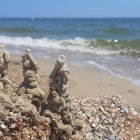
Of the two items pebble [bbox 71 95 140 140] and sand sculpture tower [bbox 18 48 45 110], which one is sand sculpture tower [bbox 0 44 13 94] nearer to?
sand sculpture tower [bbox 18 48 45 110]

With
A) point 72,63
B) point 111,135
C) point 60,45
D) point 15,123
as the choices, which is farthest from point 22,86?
point 60,45

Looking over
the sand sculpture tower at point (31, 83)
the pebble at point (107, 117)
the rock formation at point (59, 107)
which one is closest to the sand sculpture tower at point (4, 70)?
the sand sculpture tower at point (31, 83)

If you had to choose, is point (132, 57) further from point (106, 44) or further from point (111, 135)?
point (111, 135)

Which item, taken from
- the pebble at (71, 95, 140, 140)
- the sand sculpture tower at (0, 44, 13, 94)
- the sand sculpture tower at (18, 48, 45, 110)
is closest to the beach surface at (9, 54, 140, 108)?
the pebble at (71, 95, 140, 140)

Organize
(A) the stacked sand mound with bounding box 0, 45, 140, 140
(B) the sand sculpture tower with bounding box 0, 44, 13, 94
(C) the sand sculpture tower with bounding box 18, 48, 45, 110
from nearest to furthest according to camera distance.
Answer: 1. (A) the stacked sand mound with bounding box 0, 45, 140, 140
2. (B) the sand sculpture tower with bounding box 0, 44, 13, 94
3. (C) the sand sculpture tower with bounding box 18, 48, 45, 110

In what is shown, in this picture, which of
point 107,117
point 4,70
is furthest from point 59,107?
point 107,117

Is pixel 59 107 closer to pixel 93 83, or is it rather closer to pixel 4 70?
pixel 4 70

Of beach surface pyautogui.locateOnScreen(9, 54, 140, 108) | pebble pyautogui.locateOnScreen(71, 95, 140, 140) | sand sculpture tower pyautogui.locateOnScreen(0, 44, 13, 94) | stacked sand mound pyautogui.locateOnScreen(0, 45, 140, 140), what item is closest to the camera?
stacked sand mound pyautogui.locateOnScreen(0, 45, 140, 140)
